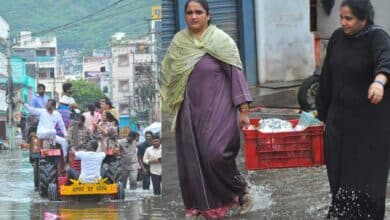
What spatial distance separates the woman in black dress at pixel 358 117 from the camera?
552cm

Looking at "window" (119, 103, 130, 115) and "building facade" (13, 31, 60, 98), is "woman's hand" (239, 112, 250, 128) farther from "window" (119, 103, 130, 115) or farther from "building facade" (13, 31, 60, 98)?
"building facade" (13, 31, 60, 98)

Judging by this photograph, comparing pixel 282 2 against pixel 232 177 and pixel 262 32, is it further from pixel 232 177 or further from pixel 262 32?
pixel 232 177

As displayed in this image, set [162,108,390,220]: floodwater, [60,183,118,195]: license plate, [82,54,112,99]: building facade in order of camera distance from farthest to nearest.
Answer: [82,54,112,99]: building facade < [60,183,118,195]: license plate < [162,108,390,220]: floodwater

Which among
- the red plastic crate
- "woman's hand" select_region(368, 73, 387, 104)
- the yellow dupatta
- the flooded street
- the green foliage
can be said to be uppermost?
the green foliage

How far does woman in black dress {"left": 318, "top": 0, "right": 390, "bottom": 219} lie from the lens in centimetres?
552

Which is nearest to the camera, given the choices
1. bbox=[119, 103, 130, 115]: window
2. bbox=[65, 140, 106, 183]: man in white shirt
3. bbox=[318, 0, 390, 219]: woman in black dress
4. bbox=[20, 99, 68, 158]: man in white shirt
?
bbox=[318, 0, 390, 219]: woman in black dress

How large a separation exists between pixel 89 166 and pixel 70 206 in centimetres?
126

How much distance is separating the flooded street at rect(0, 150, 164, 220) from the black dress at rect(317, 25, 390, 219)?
2.58 meters

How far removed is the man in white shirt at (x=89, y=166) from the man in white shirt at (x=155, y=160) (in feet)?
4.84

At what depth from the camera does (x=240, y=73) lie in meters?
6.95

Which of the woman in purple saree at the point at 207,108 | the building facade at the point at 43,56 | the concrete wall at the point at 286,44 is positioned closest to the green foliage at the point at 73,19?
the building facade at the point at 43,56

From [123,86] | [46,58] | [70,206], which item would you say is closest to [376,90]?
[70,206]

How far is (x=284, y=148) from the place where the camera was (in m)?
6.88

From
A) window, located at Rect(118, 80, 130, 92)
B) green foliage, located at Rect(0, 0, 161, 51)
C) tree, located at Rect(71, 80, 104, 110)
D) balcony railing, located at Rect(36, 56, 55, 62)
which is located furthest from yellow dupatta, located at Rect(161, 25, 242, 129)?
green foliage, located at Rect(0, 0, 161, 51)
